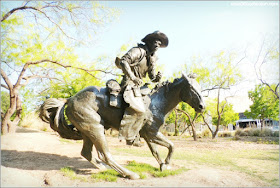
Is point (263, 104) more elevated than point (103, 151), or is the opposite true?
point (263, 104)

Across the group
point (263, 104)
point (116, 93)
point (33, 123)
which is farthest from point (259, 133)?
point (33, 123)

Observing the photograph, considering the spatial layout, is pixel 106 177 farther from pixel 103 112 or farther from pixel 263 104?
pixel 263 104

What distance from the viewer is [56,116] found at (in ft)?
13.3

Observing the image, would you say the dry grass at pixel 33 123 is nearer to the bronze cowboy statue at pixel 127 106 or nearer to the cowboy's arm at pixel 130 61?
the bronze cowboy statue at pixel 127 106

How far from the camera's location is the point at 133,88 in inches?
157

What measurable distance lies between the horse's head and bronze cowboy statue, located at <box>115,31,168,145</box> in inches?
35.7

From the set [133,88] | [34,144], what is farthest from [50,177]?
[34,144]

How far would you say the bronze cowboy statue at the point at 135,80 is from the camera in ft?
12.6

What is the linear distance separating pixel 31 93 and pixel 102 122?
15110 mm

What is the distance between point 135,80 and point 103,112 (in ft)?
3.07

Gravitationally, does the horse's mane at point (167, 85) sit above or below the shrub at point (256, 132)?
above

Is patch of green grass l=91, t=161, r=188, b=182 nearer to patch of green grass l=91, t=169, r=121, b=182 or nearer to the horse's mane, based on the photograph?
patch of green grass l=91, t=169, r=121, b=182

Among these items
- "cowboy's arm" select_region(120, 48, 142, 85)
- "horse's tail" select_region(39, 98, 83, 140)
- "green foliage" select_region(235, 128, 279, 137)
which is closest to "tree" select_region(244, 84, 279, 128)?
"green foliage" select_region(235, 128, 279, 137)

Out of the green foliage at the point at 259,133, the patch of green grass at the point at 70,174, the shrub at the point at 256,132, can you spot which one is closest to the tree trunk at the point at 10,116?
the patch of green grass at the point at 70,174
